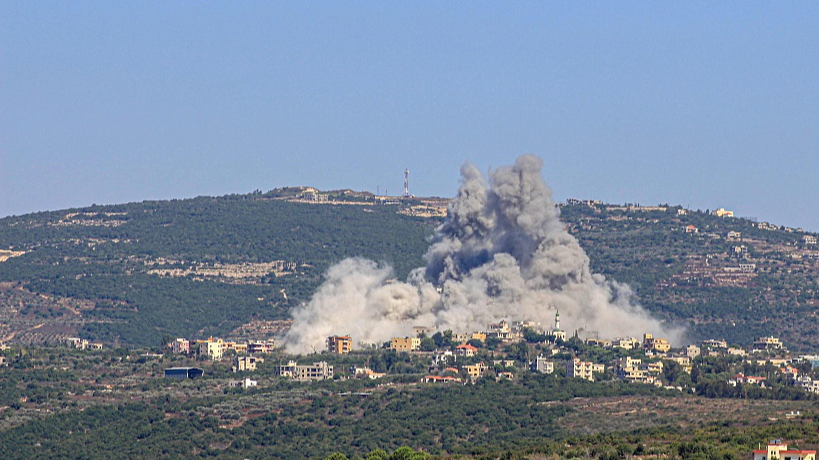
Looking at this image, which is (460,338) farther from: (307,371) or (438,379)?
(307,371)

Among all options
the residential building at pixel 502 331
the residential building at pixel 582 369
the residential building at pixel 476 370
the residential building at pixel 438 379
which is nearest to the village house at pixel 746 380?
the residential building at pixel 582 369

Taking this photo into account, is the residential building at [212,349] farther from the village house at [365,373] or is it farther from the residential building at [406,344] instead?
the village house at [365,373]

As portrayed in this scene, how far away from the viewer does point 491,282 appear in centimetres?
16175

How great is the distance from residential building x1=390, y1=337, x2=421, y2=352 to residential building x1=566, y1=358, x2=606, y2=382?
428 inches

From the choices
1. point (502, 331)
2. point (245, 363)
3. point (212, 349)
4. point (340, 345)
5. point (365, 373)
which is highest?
point (502, 331)

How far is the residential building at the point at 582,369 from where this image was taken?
152750mm

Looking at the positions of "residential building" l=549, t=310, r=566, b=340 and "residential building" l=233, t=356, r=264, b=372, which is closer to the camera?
"residential building" l=233, t=356, r=264, b=372

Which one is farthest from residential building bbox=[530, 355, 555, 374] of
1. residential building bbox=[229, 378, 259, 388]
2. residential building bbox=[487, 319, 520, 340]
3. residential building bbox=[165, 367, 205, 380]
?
residential building bbox=[165, 367, 205, 380]

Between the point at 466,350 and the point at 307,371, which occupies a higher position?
the point at 466,350

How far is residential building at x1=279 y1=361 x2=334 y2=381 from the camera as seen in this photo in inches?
6117

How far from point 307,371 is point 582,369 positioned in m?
16.8

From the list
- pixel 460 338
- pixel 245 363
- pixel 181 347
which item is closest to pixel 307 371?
pixel 245 363

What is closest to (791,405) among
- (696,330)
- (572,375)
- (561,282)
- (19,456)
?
(572,375)

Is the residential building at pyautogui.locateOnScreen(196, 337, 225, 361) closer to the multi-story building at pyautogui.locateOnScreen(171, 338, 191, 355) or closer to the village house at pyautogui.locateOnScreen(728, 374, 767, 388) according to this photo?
the multi-story building at pyautogui.locateOnScreen(171, 338, 191, 355)
